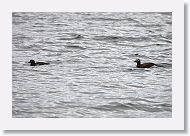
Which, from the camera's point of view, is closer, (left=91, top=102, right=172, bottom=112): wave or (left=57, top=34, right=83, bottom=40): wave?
(left=91, top=102, right=172, bottom=112): wave

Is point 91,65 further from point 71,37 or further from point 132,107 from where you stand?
point 132,107

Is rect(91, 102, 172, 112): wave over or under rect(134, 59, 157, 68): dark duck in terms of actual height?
under

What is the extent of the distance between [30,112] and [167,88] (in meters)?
1.30

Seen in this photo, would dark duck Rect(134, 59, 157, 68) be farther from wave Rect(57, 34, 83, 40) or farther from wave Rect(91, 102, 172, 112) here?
wave Rect(57, 34, 83, 40)

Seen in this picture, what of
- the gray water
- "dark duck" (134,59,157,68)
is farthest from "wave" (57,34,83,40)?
"dark duck" (134,59,157,68)

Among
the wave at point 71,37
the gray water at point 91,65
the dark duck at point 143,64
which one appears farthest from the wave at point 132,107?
the wave at point 71,37

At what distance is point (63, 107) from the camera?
5.88 meters

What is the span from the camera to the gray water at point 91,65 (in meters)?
5.88

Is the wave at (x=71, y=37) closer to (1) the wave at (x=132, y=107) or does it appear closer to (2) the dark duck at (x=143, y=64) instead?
(2) the dark duck at (x=143, y=64)

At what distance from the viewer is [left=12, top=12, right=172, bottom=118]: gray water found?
588 centimetres

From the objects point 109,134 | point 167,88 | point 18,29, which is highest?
point 18,29
